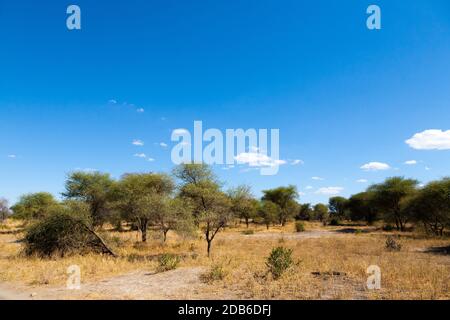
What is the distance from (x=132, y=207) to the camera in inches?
1051

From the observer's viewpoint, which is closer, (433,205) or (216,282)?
(216,282)

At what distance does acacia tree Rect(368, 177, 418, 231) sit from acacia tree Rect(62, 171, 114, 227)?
46.7 m

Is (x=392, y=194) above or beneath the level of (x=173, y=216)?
above

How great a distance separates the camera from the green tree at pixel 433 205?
37.2 metres

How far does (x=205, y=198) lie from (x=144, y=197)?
5.20 m

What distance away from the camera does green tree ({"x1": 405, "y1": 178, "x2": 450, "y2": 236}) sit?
37.2 m

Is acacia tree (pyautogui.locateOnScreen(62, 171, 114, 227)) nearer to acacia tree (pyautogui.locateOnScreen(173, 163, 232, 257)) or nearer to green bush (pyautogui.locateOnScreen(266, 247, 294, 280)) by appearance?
acacia tree (pyautogui.locateOnScreen(173, 163, 232, 257))

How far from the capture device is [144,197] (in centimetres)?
2434

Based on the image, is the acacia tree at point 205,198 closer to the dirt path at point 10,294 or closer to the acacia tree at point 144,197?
the acacia tree at point 144,197

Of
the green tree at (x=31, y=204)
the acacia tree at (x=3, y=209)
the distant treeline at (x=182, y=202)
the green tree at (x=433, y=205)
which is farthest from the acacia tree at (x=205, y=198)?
the acacia tree at (x=3, y=209)

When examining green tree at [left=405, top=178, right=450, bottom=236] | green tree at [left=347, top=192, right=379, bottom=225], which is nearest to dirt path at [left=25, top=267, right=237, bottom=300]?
green tree at [left=405, top=178, right=450, bottom=236]

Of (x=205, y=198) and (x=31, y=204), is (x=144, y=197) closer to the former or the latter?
(x=205, y=198)

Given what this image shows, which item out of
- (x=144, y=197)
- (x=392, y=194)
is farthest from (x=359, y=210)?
(x=144, y=197)

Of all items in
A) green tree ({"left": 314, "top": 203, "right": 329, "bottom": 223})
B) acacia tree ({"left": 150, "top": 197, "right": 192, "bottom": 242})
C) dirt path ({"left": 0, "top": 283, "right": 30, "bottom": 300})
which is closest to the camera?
dirt path ({"left": 0, "top": 283, "right": 30, "bottom": 300})
